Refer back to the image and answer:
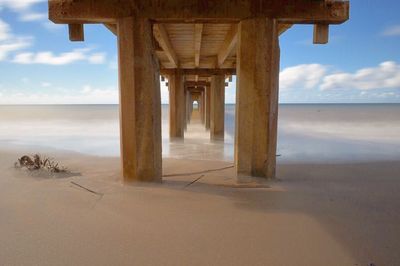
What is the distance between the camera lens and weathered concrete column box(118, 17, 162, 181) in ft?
14.2

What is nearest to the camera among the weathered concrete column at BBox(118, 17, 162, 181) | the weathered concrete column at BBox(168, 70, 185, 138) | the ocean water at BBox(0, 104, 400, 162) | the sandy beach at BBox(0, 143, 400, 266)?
the sandy beach at BBox(0, 143, 400, 266)

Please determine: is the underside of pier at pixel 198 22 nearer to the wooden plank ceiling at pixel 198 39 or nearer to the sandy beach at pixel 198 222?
the sandy beach at pixel 198 222

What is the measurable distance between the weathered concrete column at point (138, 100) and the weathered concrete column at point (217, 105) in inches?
367

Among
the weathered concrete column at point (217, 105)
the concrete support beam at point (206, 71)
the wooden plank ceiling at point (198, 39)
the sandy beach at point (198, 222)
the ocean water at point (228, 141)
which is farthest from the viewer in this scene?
the weathered concrete column at point (217, 105)

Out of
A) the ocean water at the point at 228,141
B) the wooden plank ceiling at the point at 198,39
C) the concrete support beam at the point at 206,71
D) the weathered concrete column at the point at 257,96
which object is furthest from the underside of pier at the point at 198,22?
the concrete support beam at the point at 206,71

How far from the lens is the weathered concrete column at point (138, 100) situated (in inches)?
170

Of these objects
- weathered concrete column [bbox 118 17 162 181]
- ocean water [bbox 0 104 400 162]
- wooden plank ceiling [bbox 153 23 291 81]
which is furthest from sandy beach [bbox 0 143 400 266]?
ocean water [bbox 0 104 400 162]

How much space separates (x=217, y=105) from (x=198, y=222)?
11163 mm

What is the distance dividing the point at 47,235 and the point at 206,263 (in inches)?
60.9

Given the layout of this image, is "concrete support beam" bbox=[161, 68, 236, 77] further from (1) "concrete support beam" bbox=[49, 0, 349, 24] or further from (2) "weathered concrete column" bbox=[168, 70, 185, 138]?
(1) "concrete support beam" bbox=[49, 0, 349, 24]

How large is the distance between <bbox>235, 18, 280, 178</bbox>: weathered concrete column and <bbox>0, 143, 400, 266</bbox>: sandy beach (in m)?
0.39

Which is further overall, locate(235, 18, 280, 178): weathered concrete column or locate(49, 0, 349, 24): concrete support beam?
locate(235, 18, 280, 178): weathered concrete column

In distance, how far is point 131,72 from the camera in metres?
4.34

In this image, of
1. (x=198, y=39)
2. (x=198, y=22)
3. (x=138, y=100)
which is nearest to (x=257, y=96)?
(x=198, y=22)
